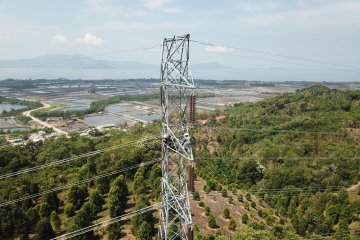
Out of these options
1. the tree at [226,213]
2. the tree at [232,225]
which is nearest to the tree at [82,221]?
the tree at [232,225]

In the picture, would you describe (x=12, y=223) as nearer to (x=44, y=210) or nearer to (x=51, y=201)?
(x=44, y=210)

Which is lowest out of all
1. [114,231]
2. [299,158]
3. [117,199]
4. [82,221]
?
[299,158]

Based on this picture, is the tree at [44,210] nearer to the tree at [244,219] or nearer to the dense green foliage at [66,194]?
the dense green foliage at [66,194]

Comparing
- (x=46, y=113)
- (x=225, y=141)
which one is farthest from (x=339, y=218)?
(x=46, y=113)

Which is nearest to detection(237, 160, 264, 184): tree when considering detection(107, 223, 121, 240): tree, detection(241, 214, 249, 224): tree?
detection(241, 214, 249, 224): tree

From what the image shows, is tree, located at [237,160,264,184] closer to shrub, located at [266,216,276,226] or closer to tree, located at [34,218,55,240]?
shrub, located at [266,216,276,226]

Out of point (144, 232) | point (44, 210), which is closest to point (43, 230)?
point (44, 210)
